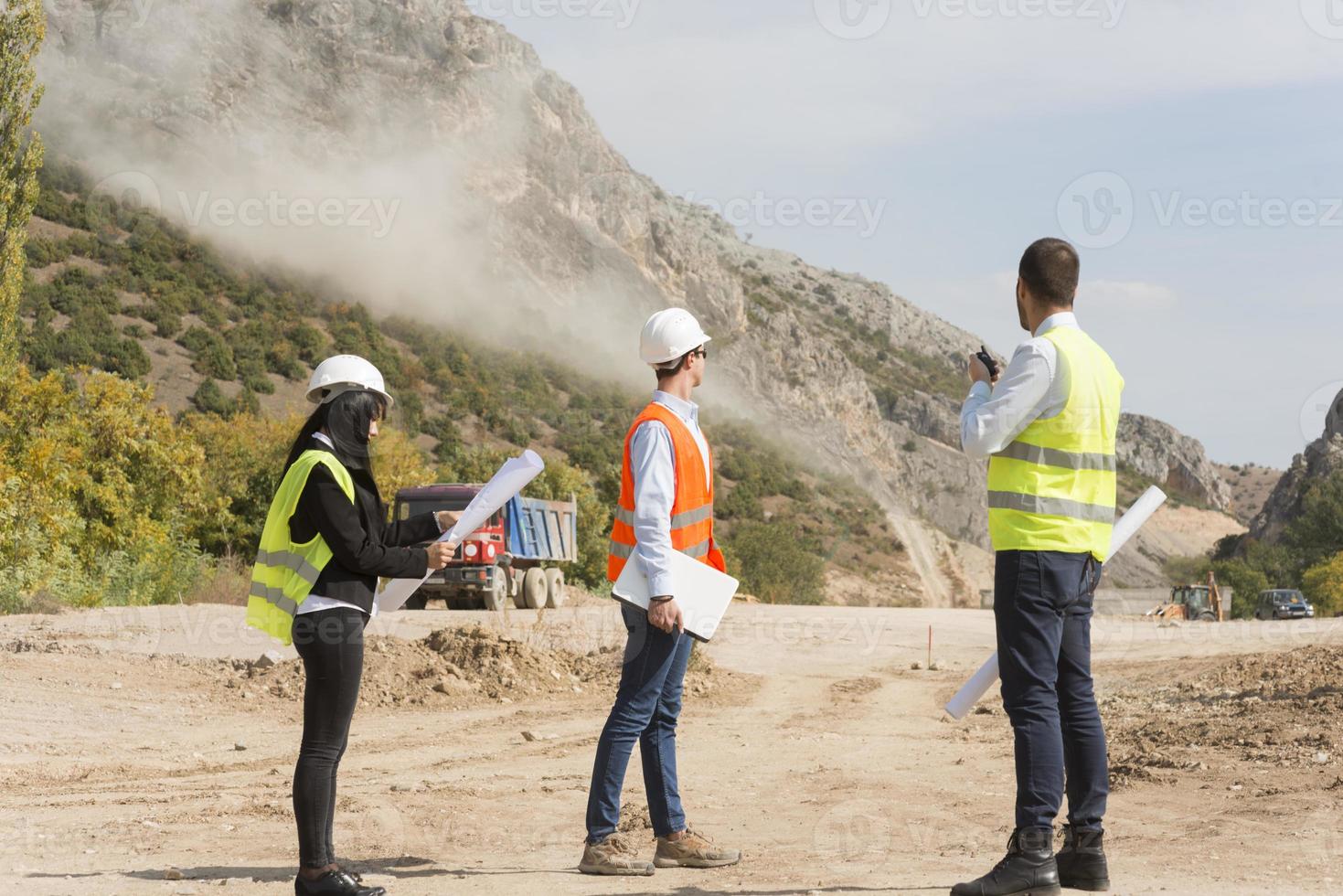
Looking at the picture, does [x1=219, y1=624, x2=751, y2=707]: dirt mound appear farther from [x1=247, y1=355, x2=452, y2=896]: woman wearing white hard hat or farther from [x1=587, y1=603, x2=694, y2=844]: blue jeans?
[x1=247, y1=355, x2=452, y2=896]: woman wearing white hard hat

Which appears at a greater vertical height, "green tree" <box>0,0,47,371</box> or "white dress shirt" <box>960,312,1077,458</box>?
"green tree" <box>0,0,47,371</box>

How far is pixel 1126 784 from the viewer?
7.41 meters

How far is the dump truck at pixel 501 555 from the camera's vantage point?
2538 cm

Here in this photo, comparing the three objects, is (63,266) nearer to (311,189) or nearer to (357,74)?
(311,189)

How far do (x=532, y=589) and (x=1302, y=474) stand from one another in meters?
61.2

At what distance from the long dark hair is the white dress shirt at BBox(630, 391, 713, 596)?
3.30 ft

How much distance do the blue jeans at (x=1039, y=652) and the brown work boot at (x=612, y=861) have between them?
5.02 feet

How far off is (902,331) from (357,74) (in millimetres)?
68250

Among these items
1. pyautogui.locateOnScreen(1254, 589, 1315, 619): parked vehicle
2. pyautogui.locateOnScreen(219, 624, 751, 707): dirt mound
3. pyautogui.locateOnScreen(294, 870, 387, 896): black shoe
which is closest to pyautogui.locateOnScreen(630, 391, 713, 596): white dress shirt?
pyautogui.locateOnScreen(294, 870, 387, 896): black shoe

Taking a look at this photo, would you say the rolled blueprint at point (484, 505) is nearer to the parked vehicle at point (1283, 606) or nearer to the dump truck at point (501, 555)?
the dump truck at point (501, 555)

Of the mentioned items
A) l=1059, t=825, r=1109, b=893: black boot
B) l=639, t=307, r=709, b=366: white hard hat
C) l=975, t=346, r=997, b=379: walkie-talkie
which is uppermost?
l=639, t=307, r=709, b=366: white hard hat

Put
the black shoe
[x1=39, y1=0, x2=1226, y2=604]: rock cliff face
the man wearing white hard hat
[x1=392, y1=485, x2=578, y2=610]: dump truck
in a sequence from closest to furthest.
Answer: the black shoe
the man wearing white hard hat
[x1=392, y1=485, x2=578, y2=610]: dump truck
[x1=39, y1=0, x2=1226, y2=604]: rock cliff face

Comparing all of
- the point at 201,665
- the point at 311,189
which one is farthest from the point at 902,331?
the point at 201,665

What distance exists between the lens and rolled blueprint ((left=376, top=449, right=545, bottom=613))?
4.80m
